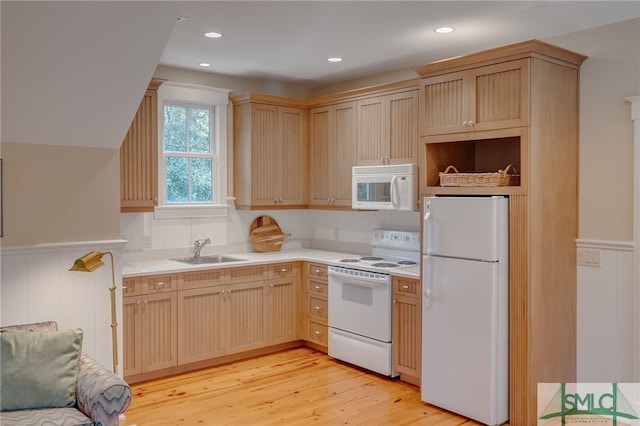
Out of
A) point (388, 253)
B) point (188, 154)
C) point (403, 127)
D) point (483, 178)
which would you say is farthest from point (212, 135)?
point (483, 178)

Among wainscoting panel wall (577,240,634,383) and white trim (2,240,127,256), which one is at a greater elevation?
white trim (2,240,127,256)

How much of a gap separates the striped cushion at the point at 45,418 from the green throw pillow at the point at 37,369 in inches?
1.8

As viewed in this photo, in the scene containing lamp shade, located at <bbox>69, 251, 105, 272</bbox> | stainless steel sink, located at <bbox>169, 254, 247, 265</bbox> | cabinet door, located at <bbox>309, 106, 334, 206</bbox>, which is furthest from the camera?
cabinet door, located at <bbox>309, 106, 334, 206</bbox>

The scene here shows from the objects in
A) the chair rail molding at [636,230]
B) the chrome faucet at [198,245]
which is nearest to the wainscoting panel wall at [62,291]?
the chrome faucet at [198,245]

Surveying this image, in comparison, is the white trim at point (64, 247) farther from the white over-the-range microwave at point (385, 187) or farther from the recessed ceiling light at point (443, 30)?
the recessed ceiling light at point (443, 30)

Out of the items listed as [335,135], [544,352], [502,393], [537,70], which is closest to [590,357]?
[544,352]

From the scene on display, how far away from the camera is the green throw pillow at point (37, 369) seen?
8.30 ft

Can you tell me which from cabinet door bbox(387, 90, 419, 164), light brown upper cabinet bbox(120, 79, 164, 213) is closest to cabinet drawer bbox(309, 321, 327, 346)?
cabinet door bbox(387, 90, 419, 164)

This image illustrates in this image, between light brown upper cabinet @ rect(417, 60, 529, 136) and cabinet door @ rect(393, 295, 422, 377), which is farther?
A: cabinet door @ rect(393, 295, 422, 377)

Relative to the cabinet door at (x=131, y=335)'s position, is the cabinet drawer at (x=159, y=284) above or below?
above

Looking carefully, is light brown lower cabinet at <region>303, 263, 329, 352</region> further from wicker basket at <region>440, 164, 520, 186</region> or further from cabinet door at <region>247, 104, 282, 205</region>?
wicker basket at <region>440, 164, 520, 186</region>

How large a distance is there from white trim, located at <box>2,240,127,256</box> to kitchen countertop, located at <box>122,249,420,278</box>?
2.17 ft

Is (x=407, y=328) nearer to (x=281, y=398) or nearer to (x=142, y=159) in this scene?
(x=281, y=398)

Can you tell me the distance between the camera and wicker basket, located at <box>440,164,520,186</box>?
11.5 ft
